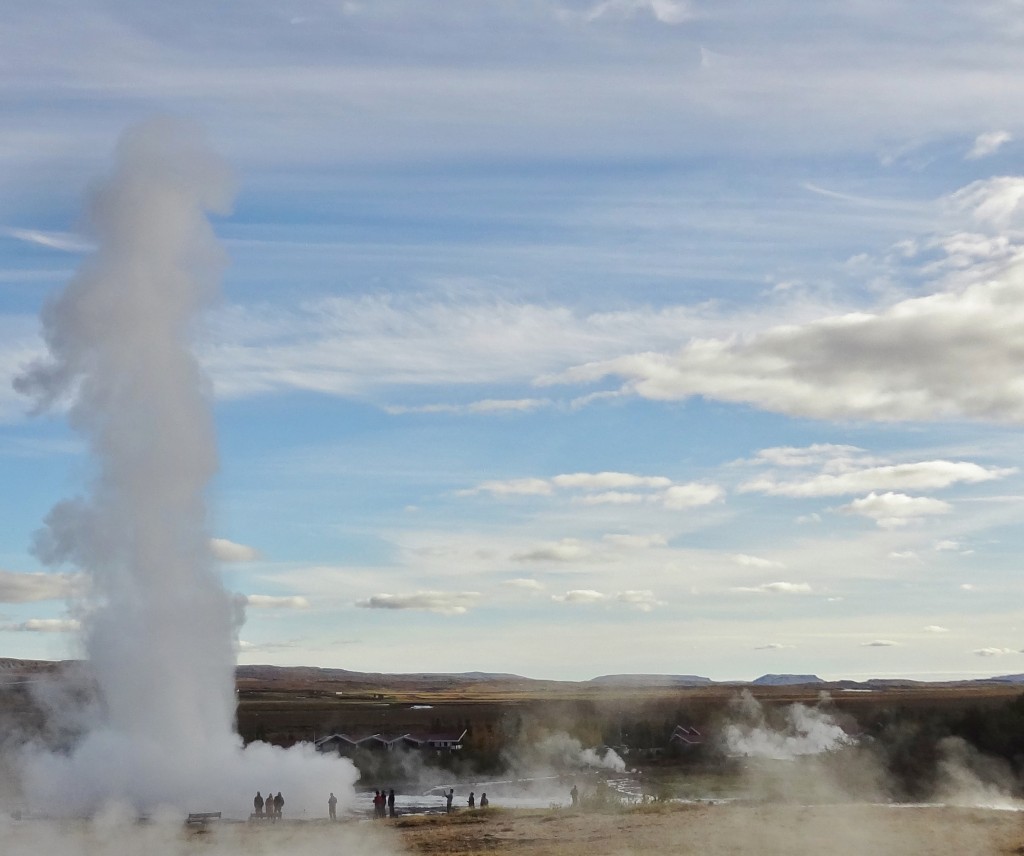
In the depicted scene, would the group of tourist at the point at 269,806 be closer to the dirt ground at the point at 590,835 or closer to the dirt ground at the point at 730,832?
the dirt ground at the point at 590,835

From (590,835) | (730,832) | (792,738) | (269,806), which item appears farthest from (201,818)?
(792,738)

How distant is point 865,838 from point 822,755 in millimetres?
34750

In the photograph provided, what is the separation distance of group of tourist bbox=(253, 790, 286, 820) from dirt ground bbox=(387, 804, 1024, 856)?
3938mm

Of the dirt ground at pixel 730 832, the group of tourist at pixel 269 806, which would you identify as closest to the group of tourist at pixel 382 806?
the dirt ground at pixel 730 832

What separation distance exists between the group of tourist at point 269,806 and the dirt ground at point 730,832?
3938 millimetres

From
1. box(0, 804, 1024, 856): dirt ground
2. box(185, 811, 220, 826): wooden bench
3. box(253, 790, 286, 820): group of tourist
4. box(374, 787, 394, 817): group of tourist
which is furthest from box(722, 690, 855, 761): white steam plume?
box(185, 811, 220, 826): wooden bench

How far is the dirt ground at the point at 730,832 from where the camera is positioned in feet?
105

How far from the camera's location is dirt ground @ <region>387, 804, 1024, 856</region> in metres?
32.2

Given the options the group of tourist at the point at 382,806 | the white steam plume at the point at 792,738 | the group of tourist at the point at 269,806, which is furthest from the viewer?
the white steam plume at the point at 792,738

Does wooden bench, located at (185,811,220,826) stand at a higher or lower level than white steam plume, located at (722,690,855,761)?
lower

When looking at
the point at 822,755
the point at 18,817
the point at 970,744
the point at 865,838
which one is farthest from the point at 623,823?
the point at 822,755

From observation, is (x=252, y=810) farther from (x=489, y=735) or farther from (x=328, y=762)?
(x=489, y=735)

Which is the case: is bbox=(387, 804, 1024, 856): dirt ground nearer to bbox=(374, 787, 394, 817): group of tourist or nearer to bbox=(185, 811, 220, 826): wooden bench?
bbox=(374, 787, 394, 817): group of tourist

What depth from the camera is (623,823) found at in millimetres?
38219
